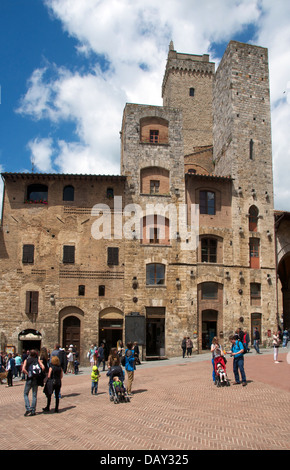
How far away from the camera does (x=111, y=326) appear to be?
29656 millimetres

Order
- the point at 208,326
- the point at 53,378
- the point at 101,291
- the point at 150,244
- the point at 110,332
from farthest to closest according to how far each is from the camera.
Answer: the point at 208,326 → the point at 150,244 → the point at 101,291 → the point at 110,332 → the point at 53,378

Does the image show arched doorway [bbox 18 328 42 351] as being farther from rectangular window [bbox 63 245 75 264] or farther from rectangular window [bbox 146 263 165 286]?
rectangular window [bbox 146 263 165 286]

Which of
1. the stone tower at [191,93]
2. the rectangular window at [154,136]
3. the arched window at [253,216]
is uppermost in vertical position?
the stone tower at [191,93]

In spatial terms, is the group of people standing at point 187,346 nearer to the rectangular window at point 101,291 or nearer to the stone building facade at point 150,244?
the stone building facade at point 150,244

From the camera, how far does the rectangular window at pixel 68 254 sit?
29.9 meters

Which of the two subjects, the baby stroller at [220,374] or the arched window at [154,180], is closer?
the baby stroller at [220,374]

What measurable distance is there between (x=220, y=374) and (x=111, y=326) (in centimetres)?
1466

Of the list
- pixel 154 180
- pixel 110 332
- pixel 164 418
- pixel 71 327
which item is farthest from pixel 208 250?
pixel 164 418

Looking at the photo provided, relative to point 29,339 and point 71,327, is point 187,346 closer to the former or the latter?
point 71,327

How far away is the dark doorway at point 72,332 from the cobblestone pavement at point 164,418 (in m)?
10.5

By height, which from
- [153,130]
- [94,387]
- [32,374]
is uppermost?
[153,130]

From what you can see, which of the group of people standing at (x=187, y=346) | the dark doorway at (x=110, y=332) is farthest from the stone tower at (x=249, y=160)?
the dark doorway at (x=110, y=332)

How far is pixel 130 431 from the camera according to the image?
33.8 feet

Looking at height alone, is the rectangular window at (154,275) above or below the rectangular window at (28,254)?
below
